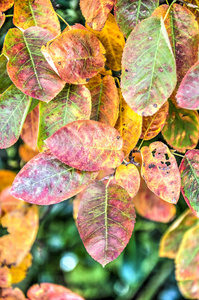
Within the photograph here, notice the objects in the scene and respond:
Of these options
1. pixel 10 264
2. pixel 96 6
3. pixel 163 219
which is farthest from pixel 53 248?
pixel 96 6

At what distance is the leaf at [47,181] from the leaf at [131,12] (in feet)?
0.50

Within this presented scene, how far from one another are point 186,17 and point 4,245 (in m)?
0.52

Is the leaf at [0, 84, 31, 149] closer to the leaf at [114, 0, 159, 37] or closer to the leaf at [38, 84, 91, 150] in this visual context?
the leaf at [38, 84, 91, 150]

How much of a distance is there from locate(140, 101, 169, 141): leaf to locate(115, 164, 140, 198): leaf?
6cm

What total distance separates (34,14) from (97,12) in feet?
0.23

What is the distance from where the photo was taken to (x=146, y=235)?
73 cm

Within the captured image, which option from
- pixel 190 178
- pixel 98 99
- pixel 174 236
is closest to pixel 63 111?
pixel 98 99

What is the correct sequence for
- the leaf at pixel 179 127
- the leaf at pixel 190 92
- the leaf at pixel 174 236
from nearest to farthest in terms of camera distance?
the leaf at pixel 190 92
the leaf at pixel 179 127
the leaf at pixel 174 236

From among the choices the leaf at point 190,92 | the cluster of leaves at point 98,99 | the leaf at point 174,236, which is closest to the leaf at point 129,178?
the cluster of leaves at point 98,99

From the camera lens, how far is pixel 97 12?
30cm

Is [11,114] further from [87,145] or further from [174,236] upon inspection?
[174,236]

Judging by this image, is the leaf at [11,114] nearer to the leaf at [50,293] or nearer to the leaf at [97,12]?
the leaf at [97,12]

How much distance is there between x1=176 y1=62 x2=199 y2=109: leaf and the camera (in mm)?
268

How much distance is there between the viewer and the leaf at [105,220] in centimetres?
31
